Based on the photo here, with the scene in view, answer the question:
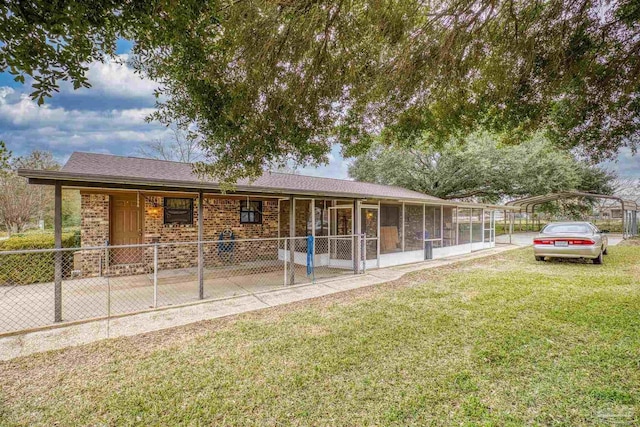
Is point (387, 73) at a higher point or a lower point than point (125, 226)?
higher

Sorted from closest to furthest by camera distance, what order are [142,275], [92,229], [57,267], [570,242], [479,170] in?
[57,267], [92,229], [142,275], [570,242], [479,170]

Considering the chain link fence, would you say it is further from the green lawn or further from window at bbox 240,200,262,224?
the green lawn

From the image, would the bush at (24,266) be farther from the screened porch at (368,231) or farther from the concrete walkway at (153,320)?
the screened porch at (368,231)

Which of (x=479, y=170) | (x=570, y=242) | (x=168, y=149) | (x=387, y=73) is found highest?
(x=168, y=149)

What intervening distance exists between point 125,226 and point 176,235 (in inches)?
56.9

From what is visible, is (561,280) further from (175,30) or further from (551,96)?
(175,30)

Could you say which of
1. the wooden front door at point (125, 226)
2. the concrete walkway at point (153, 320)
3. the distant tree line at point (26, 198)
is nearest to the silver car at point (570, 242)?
the concrete walkway at point (153, 320)

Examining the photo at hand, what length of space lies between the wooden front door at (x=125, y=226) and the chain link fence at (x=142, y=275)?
0.04 m

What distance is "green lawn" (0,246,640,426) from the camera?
100 inches

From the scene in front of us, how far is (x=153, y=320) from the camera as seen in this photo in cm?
491

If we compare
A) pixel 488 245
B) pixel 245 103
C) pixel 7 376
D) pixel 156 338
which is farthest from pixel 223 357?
pixel 488 245

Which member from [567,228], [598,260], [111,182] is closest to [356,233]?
[111,182]

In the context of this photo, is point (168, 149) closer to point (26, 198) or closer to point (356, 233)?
point (26, 198)

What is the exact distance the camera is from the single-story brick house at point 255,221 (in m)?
8.18
